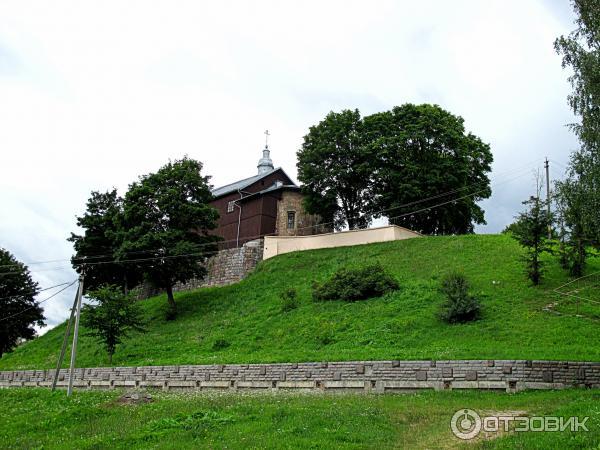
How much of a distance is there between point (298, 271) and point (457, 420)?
85.4 ft

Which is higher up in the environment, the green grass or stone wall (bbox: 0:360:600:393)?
stone wall (bbox: 0:360:600:393)

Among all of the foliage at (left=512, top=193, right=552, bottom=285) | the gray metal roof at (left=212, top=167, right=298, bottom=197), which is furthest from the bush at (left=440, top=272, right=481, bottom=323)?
→ the gray metal roof at (left=212, top=167, right=298, bottom=197)

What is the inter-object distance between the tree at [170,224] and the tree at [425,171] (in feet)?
43.6

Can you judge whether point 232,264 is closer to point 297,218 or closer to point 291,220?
point 291,220

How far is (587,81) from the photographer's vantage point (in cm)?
2089

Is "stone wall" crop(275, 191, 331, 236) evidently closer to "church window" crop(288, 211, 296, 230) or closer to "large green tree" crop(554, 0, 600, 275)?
"church window" crop(288, 211, 296, 230)

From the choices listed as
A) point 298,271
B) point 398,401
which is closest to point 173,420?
point 398,401

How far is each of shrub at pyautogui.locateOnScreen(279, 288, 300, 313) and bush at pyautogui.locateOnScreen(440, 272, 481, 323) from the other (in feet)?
30.4

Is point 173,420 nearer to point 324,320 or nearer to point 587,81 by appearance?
point 324,320

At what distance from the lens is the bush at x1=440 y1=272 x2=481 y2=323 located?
24594 mm

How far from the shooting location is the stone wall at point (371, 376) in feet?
56.4

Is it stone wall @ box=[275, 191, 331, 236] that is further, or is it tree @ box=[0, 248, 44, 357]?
stone wall @ box=[275, 191, 331, 236]

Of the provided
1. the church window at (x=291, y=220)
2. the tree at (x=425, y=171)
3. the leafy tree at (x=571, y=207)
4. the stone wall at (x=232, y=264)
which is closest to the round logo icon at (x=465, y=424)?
the leafy tree at (x=571, y=207)

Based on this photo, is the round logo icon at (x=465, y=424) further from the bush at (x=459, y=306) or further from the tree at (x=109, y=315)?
the tree at (x=109, y=315)
